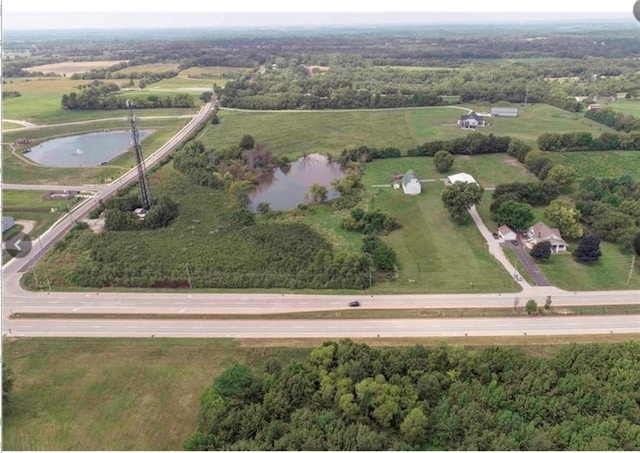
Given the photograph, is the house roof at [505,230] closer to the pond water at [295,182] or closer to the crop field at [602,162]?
the pond water at [295,182]

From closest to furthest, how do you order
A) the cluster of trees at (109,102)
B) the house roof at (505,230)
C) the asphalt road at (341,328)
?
the asphalt road at (341,328)
the house roof at (505,230)
the cluster of trees at (109,102)

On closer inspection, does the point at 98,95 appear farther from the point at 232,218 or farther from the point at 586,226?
the point at 586,226

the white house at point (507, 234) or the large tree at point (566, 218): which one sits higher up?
the large tree at point (566, 218)

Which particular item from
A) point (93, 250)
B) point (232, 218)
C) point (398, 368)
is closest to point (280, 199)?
point (232, 218)

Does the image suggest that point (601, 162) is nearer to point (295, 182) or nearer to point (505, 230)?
point (505, 230)

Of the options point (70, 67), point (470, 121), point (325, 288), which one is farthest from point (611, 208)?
point (70, 67)

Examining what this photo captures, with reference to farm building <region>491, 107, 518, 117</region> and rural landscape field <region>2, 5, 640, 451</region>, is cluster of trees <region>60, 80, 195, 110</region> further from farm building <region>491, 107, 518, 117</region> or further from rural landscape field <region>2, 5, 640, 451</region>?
farm building <region>491, 107, 518, 117</region>

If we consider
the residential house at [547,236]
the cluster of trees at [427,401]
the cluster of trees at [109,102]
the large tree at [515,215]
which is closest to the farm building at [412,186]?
the large tree at [515,215]
